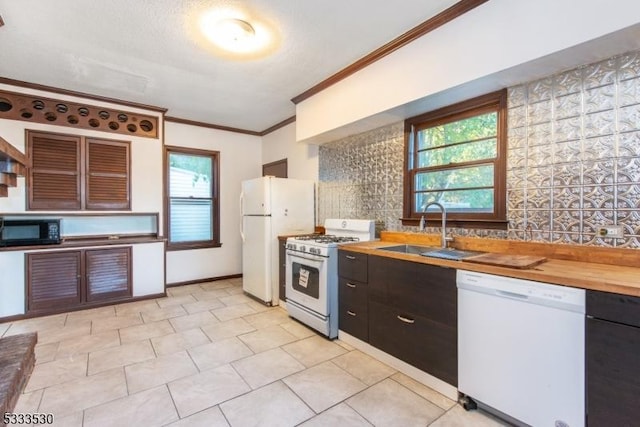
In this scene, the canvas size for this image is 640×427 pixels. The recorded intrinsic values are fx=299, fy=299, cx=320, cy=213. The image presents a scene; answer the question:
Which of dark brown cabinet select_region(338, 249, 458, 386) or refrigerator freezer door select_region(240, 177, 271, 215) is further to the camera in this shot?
refrigerator freezer door select_region(240, 177, 271, 215)

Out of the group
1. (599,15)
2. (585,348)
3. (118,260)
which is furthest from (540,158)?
(118,260)

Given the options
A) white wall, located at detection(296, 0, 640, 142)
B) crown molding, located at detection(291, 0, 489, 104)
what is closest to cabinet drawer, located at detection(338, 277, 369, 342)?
white wall, located at detection(296, 0, 640, 142)

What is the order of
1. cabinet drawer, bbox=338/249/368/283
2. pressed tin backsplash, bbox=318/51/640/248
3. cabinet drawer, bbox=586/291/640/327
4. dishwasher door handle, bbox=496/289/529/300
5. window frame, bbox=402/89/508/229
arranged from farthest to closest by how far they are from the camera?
cabinet drawer, bbox=338/249/368/283, window frame, bbox=402/89/508/229, pressed tin backsplash, bbox=318/51/640/248, dishwasher door handle, bbox=496/289/529/300, cabinet drawer, bbox=586/291/640/327

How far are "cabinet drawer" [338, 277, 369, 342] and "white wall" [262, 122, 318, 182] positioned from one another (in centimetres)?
189

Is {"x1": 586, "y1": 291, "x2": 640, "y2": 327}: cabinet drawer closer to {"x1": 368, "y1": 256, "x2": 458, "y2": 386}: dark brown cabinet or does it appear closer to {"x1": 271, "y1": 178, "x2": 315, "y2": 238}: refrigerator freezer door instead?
{"x1": 368, "y1": 256, "x2": 458, "y2": 386}: dark brown cabinet

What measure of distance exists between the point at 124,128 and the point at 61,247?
170 centimetres

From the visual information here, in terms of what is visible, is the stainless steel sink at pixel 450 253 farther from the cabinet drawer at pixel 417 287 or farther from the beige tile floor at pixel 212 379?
the beige tile floor at pixel 212 379

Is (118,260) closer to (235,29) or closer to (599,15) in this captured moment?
(235,29)

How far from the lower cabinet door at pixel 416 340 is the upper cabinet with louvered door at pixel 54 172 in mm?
3870

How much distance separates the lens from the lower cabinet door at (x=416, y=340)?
6.33ft

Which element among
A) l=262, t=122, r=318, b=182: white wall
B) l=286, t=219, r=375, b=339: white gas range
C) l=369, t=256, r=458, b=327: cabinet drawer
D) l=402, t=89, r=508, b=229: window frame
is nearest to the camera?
l=369, t=256, r=458, b=327: cabinet drawer

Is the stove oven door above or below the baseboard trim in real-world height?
above

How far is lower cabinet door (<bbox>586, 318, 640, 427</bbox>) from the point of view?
1286 millimetres

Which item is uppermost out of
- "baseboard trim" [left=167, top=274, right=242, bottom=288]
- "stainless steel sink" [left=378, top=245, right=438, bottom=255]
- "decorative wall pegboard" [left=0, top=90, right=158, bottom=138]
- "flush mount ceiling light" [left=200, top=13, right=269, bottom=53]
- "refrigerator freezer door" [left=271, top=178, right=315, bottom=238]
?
"flush mount ceiling light" [left=200, top=13, right=269, bottom=53]
